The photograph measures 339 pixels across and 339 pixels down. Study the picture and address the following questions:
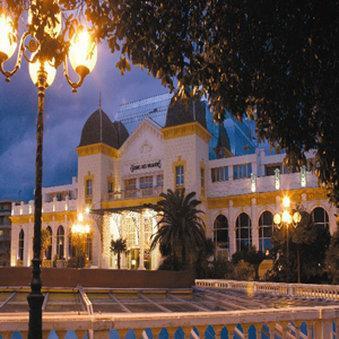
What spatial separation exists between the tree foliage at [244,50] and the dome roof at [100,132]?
143 feet

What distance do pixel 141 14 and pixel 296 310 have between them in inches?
156

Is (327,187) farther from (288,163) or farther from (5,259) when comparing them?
(5,259)

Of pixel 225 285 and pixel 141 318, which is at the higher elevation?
pixel 141 318

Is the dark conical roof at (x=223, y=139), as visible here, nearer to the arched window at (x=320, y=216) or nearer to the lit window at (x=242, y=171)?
the lit window at (x=242, y=171)

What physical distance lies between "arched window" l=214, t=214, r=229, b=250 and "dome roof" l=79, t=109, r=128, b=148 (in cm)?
1377

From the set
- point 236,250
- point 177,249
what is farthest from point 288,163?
point 236,250

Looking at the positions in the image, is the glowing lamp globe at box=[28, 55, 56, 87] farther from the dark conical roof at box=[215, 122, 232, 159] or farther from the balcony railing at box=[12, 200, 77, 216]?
the balcony railing at box=[12, 200, 77, 216]

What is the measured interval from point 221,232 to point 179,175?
620 cm

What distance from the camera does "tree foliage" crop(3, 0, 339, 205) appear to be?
5.79 meters

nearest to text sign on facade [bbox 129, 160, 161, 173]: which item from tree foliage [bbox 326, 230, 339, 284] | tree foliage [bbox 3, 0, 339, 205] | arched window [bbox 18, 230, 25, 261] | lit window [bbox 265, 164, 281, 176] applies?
lit window [bbox 265, 164, 281, 176]

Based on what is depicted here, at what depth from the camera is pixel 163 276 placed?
968 inches

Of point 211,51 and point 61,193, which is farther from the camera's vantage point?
point 61,193

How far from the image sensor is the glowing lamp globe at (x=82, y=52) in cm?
684

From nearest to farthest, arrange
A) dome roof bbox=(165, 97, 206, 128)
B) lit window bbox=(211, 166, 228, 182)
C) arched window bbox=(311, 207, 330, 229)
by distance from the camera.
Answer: arched window bbox=(311, 207, 330, 229)
dome roof bbox=(165, 97, 206, 128)
lit window bbox=(211, 166, 228, 182)
